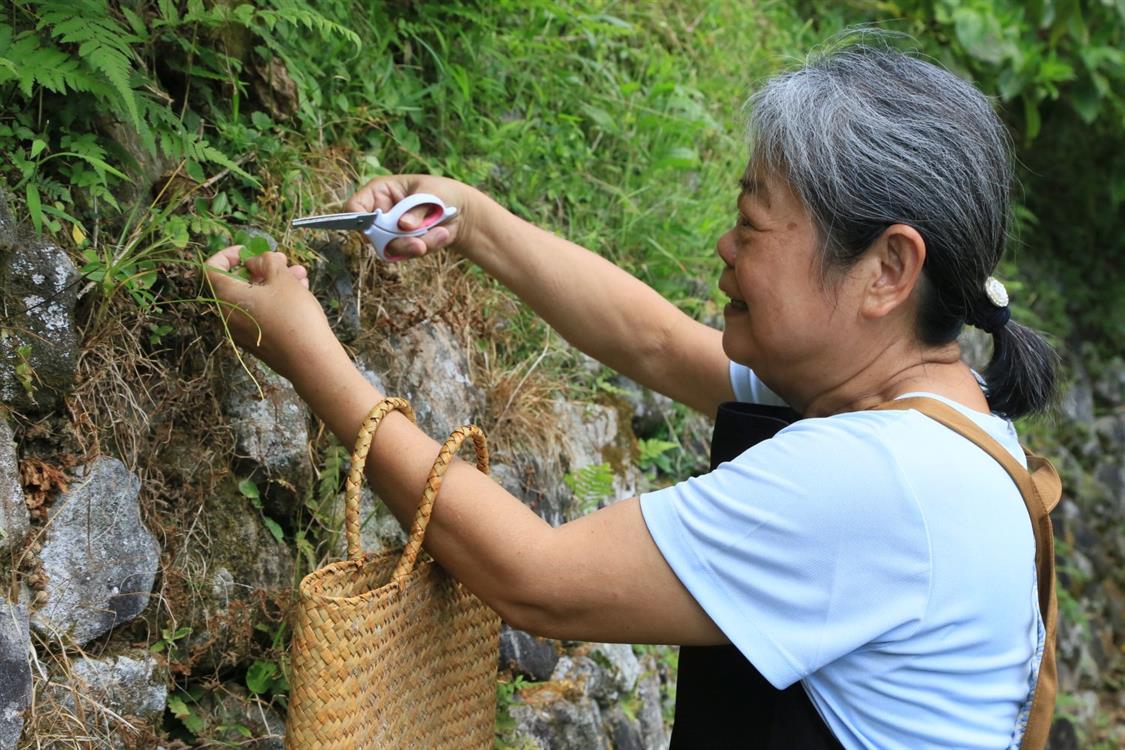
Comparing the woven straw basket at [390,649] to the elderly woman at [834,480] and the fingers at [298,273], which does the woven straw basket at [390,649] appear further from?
the fingers at [298,273]

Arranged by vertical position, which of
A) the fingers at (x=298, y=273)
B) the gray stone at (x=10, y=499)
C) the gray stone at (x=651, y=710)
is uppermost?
the fingers at (x=298, y=273)

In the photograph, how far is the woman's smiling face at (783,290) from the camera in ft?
6.69

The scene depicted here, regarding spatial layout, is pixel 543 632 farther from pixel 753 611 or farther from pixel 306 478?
pixel 306 478

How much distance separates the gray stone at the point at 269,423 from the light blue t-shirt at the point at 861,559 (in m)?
1.15

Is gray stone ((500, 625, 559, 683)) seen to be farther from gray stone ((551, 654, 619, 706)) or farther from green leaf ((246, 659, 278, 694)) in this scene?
green leaf ((246, 659, 278, 694))

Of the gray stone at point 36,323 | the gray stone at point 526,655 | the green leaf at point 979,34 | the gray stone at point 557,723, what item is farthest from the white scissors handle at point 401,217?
the green leaf at point 979,34

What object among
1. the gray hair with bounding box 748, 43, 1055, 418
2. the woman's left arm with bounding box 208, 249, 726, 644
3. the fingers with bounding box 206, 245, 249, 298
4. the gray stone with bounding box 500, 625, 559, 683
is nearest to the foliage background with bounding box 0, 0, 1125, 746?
the fingers with bounding box 206, 245, 249, 298

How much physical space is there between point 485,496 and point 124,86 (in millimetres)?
1012

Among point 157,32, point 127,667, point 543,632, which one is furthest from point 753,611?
point 157,32

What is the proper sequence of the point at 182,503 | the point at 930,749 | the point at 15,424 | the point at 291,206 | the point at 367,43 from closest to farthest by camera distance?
the point at 930,749 → the point at 15,424 → the point at 182,503 → the point at 291,206 → the point at 367,43

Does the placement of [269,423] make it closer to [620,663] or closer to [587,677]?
[587,677]

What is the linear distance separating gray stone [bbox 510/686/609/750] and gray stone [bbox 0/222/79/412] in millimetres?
1450

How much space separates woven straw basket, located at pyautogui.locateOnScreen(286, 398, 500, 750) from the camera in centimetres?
176

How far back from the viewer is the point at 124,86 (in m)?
2.12
